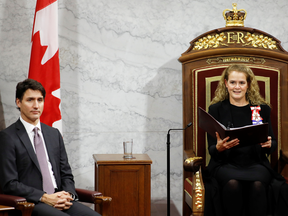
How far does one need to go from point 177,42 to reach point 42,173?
2.23 meters

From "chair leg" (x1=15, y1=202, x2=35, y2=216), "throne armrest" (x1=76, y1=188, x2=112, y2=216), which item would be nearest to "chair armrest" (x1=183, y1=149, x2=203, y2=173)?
"throne armrest" (x1=76, y1=188, x2=112, y2=216)

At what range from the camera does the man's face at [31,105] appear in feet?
8.36

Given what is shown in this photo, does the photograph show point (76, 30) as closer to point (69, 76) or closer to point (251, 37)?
point (69, 76)

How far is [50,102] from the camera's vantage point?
340cm

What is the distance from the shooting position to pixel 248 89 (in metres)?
3.30

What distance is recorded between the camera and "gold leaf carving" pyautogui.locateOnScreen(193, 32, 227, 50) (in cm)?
354

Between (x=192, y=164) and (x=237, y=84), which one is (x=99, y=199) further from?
(x=237, y=84)

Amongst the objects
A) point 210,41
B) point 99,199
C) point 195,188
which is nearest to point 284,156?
point 195,188

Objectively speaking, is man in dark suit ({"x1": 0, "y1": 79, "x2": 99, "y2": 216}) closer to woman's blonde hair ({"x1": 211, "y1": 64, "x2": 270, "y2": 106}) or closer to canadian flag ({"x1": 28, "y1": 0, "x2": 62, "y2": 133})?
canadian flag ({"x1": 28, "y1": 0, "x2": 62, "y2": 133})

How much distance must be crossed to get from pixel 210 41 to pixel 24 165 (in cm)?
208

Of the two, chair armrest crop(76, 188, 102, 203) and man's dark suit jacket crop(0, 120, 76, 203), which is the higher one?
man's dark suit jacket crop(0, 120, 76, 203)

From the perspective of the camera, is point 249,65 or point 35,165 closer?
point 35,165

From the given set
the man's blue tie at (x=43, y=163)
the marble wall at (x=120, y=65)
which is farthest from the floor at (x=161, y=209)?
the man's blue tie at (x=43, y=163)

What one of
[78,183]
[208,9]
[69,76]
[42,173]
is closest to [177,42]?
[208,9]
